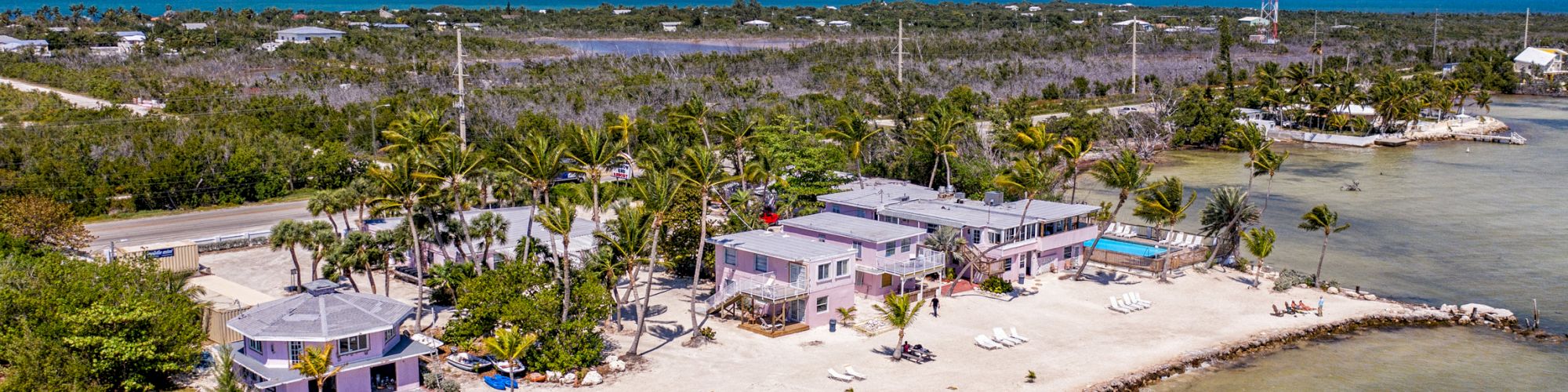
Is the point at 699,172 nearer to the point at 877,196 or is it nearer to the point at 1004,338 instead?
the point at 1004,338

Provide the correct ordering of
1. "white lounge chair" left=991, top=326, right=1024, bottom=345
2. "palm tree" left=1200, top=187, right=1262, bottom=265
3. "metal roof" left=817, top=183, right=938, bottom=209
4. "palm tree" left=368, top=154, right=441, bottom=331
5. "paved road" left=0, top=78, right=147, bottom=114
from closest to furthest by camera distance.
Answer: "palm tree" left=368, top=154, right=441, bottom=331 → "white lounge chair" left=991, top=326, right=1024, bottom=345 → "palm tree" left=1200, top=187, right=1262, bottom=265 → "metal roof" left=817, top=183, right=938, bottom=209 → "paved road" left=0, top=78, right=147, bottom=114

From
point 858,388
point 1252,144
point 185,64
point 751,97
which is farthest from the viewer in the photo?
point 185,64

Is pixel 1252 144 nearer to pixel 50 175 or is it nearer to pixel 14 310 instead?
pixel 14 310

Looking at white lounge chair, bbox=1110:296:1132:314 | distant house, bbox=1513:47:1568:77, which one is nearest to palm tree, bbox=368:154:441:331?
white lounge chair, bbox=1110:296:1132:314

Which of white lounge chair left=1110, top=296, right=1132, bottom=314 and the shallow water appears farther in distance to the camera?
white lounge chair left=1110, top=296, right=1132, bottom=314

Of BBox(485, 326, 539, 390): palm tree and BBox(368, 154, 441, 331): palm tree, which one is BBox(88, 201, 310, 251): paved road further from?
BBox(485, 326, 539, 390): palm tree

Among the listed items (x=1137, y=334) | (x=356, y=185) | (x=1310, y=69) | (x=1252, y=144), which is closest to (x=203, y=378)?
(x=356, y=185)

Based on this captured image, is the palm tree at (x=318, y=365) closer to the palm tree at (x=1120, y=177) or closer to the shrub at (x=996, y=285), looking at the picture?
the shrub at (x=996, y=285)
